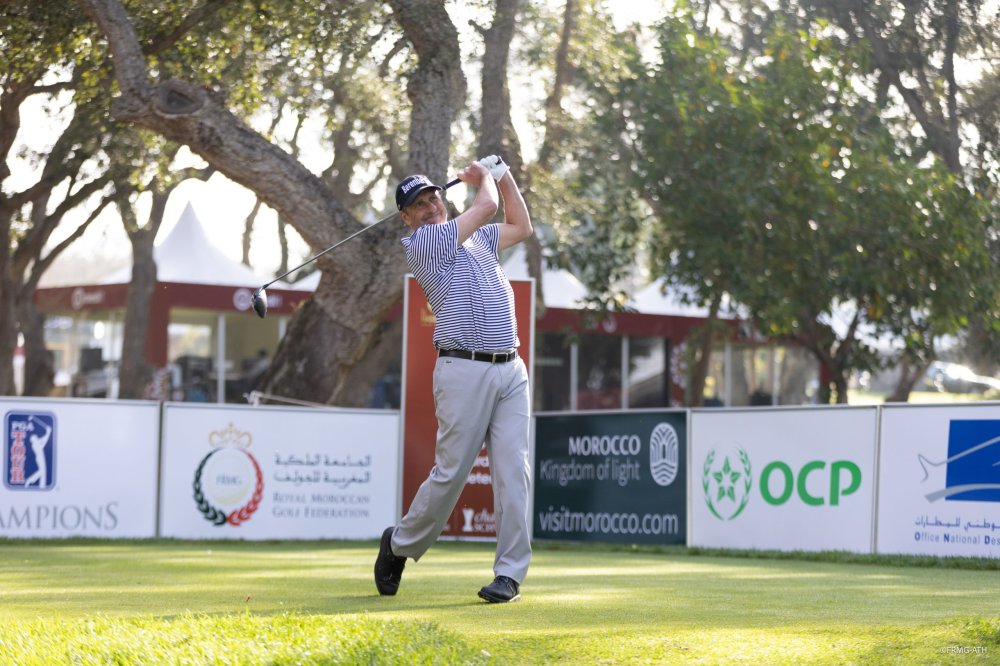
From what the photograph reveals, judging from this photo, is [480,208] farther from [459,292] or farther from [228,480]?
[228,480]

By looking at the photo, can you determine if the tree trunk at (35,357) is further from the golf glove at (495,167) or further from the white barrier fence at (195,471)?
the golf glove at (495,167)

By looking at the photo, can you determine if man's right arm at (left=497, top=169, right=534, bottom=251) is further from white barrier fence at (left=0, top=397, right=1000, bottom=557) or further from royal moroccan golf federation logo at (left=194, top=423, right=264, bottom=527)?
royal moroccan golf federation logo at (left=194, top=423, right=264, bottom=527)

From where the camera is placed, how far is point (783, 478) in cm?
1178

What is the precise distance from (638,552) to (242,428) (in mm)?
3898

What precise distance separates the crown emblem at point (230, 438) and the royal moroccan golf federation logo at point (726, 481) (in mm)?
4248

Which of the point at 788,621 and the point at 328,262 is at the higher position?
the point at 328,262

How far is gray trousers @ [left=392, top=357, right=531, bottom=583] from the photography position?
6223mm

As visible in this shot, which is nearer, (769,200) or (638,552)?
(638,552)

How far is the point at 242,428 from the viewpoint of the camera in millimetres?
13180

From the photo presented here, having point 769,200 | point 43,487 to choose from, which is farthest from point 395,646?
point 769,200

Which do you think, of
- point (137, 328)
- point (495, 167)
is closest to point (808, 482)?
point (495, 167)

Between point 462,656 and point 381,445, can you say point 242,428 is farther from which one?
point 462,656

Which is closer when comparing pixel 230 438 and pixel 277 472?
pixel 230 438

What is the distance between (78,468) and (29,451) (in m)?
0.46
